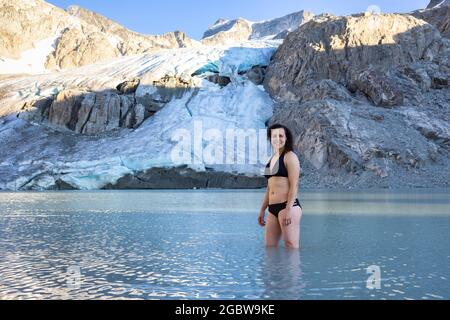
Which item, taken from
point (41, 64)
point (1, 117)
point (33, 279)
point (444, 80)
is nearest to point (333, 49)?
point (444, 80)

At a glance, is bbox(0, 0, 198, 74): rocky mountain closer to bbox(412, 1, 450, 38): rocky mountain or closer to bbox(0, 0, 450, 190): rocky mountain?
bbox(0, 0, 450, 190): rocky mountain

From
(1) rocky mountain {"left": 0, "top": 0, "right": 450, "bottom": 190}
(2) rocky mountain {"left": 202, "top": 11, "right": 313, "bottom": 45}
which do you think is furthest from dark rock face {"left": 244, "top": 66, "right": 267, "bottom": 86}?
(2) rocky mountain {"left": 202, "top": 11, "right": 313, "bottom": 45}

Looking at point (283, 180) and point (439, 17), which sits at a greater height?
point (439, 17)

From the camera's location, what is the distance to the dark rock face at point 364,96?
47500 millimetres

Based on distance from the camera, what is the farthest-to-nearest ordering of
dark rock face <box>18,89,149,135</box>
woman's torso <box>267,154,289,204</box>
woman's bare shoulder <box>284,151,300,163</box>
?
dark rock face <box>18,89,149,135</box> → woman's torso <box>267,154,289,204</box> → woman's bare shoulder <box>284,151,300,163</box>

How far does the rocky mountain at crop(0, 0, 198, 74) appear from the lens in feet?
302

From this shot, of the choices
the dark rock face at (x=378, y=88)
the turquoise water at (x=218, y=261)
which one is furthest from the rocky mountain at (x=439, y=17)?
the turquoise water at (x=218, y=261)

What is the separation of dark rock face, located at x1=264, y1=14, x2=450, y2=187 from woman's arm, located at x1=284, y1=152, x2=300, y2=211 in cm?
3778

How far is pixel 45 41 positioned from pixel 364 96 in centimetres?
6016

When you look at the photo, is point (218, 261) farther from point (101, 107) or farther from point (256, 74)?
point (256, 74)

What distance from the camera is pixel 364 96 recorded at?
189 ft

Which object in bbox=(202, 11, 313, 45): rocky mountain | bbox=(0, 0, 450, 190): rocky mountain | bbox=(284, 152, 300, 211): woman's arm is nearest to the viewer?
bbox=(284, 152, 300, 211): woman's arm

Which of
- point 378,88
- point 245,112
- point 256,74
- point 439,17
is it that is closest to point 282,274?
point 245,112
